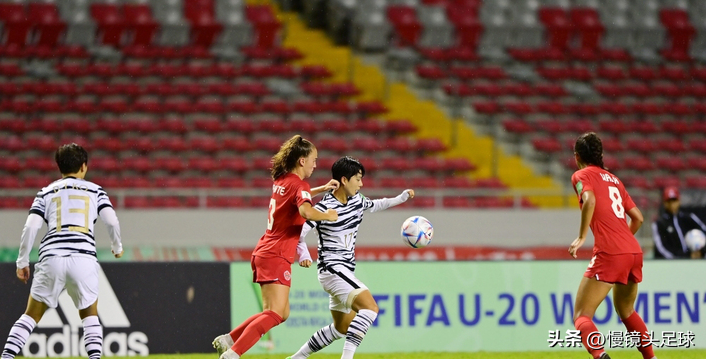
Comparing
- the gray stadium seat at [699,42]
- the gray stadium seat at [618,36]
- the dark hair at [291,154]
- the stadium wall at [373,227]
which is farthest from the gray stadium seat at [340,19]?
the dark hair at [291,154]

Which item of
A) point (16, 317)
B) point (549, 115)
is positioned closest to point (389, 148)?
point (549, 115)

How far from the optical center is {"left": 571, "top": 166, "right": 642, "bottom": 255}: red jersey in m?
7.17

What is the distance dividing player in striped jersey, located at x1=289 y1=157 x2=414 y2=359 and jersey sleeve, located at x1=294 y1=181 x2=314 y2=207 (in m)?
0.25

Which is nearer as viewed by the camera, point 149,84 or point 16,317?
point 16,317

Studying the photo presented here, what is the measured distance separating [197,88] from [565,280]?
11.3m

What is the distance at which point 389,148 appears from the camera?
18.8m

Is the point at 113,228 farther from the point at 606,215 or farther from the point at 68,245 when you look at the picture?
the point at 606,215

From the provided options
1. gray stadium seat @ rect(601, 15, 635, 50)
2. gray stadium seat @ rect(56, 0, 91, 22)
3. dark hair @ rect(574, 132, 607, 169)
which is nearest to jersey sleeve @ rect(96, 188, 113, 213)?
dark hair @ rect(574, 132, 607, 169)

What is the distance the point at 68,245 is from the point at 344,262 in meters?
2.08

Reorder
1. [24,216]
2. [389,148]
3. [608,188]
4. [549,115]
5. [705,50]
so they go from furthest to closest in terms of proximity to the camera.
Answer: [705,50] < [549,115] < [389,148] < [24,216] < [608,188]

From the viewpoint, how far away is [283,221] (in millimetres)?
7246

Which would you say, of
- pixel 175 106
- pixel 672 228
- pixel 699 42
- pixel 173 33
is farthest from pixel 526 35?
pixel 672 228

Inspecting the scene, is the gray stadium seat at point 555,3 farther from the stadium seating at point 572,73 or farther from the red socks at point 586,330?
the red socks at point 586,330

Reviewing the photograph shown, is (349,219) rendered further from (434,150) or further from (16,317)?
(434,150)
